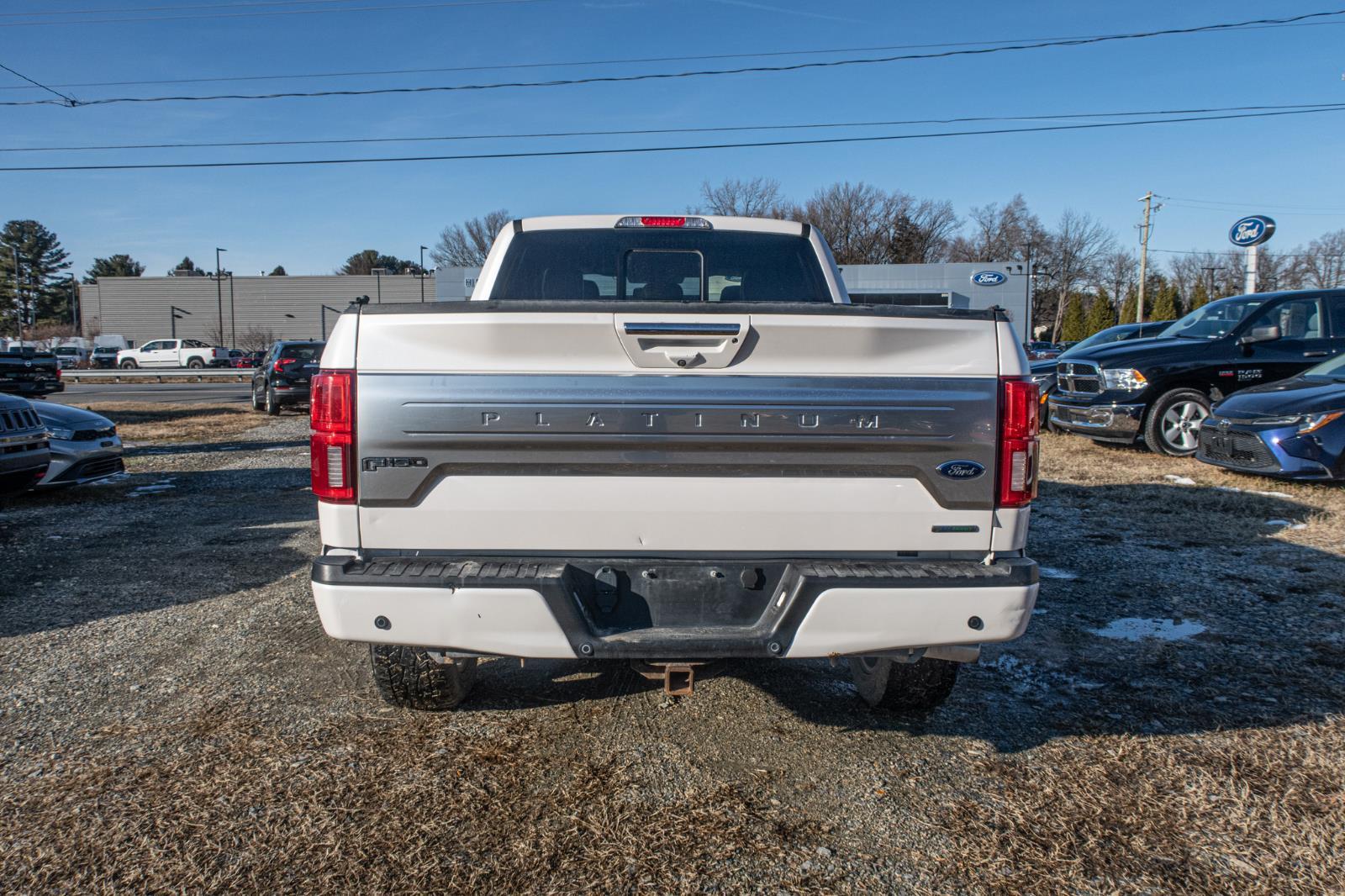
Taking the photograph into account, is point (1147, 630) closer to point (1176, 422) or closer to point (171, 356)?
point (1176, 422)

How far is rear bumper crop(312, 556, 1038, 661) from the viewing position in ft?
8.55

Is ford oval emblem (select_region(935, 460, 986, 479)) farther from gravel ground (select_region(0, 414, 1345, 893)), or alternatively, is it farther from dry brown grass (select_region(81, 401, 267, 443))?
dry brown grass (select_region(81, 401, 267, 443))

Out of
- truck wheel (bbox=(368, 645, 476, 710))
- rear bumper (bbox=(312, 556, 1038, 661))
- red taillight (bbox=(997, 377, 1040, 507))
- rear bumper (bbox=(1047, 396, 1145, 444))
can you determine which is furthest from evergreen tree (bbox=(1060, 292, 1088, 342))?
truck wheel (bbox=(368, 645, 476, 710))

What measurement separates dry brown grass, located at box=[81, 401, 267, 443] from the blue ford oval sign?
25020mm

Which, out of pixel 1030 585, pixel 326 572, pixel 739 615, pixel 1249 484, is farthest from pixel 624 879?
pixel 1249 484

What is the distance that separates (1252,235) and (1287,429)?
64.1 ft

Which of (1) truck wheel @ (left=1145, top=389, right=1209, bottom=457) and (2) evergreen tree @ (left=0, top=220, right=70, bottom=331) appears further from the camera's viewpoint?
(2) evergreen tree @ (left=0, top=220, right=70, bottom=331)

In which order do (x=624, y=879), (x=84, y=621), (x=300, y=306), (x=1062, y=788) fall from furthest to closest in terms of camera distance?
(x=300, y=306) < (x=84, y=621) < (x=1062, y=788) < (x=624, y=879)

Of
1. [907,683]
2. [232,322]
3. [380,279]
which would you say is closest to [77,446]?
[907,683]

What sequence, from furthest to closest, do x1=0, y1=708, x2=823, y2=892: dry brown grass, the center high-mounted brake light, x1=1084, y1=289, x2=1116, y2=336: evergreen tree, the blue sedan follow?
x1=1084, y1=289, x2=1116, y2=336: evergreen tree, the blue sedan, the center high-mounted brake light, x1=0, y1=708, x2=823, y2=892: dry brown grass

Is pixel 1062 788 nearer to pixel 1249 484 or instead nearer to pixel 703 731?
pixel 703 731

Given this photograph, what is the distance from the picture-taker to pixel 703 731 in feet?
11.2

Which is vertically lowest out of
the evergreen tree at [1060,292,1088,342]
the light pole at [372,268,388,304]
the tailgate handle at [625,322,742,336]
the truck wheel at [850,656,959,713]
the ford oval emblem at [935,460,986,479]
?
the truck wheel at [850,656,959,713]

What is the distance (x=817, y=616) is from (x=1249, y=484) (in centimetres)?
802
